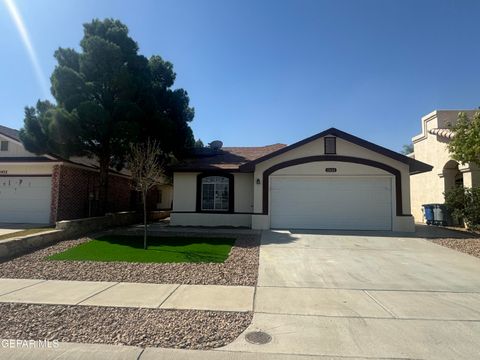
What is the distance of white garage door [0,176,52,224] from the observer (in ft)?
54.5

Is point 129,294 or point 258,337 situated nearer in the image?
point 258,337

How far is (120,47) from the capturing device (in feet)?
52.5

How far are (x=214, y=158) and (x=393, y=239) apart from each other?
34.5ft

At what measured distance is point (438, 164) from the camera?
18672 millimetres

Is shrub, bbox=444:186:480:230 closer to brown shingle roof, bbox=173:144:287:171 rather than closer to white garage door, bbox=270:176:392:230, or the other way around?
white garage door, bbox=270:176:392:230

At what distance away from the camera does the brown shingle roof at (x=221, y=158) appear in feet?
57.5

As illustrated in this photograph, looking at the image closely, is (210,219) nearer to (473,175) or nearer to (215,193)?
(215,193)

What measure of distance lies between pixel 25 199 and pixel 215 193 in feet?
30.7

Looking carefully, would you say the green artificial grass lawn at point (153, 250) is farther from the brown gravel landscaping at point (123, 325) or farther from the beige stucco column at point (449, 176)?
the beige stucco column at point (449, 176)

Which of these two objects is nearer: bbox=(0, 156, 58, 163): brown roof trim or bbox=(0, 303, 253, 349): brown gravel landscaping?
bbox=(0, 303, 253, 349): brown gravel landscaping

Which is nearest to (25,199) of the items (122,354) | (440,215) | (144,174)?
(144,174)

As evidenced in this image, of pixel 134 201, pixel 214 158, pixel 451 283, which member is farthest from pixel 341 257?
pixel 134 201

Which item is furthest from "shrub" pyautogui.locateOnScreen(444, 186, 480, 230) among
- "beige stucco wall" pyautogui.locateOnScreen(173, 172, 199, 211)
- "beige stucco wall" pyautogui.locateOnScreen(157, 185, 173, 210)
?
"beige stucco wall" pyautogui.locateOnScreen(157, 185, 173, 210)

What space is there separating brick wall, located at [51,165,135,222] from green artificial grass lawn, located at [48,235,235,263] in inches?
200
